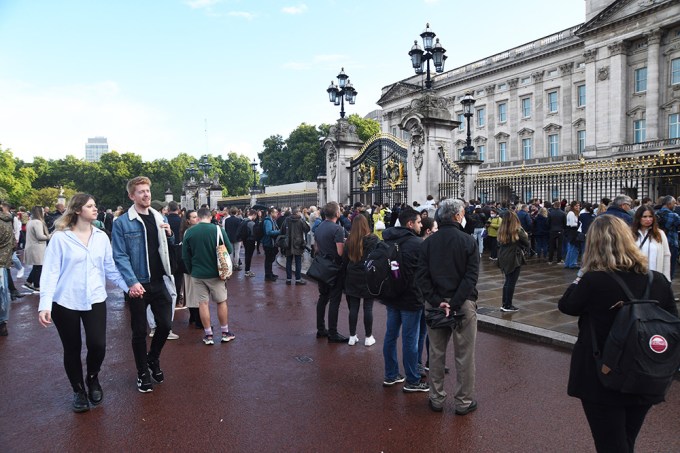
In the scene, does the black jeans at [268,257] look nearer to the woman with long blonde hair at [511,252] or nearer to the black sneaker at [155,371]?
the woman with long blonde hair at [511,252]

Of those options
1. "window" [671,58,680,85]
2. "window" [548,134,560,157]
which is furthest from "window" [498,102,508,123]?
"window" [671,58,680,85]

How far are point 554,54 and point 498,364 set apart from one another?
167 feet

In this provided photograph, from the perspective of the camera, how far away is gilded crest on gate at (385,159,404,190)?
17.9 metres

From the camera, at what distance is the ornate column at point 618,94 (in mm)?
40969

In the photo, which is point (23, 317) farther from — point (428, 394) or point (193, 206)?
point (193, 206)

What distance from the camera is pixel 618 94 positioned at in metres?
41.2

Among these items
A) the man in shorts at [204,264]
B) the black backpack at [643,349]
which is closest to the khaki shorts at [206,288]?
the man in shorts at [204,264]

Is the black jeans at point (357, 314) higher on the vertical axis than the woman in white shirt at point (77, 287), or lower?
lower

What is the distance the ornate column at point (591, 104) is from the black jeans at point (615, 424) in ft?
149

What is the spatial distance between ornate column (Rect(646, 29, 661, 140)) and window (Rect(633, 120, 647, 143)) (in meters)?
0.68

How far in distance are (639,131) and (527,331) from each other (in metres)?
42.1

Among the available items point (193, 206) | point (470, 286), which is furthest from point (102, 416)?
point (193, 206)

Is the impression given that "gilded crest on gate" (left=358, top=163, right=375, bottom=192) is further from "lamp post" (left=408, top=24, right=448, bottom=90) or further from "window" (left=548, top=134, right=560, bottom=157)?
"window" (left=548, top=134, right=560, bottom=157)

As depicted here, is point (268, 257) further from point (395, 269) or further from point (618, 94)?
point (618, 94)
